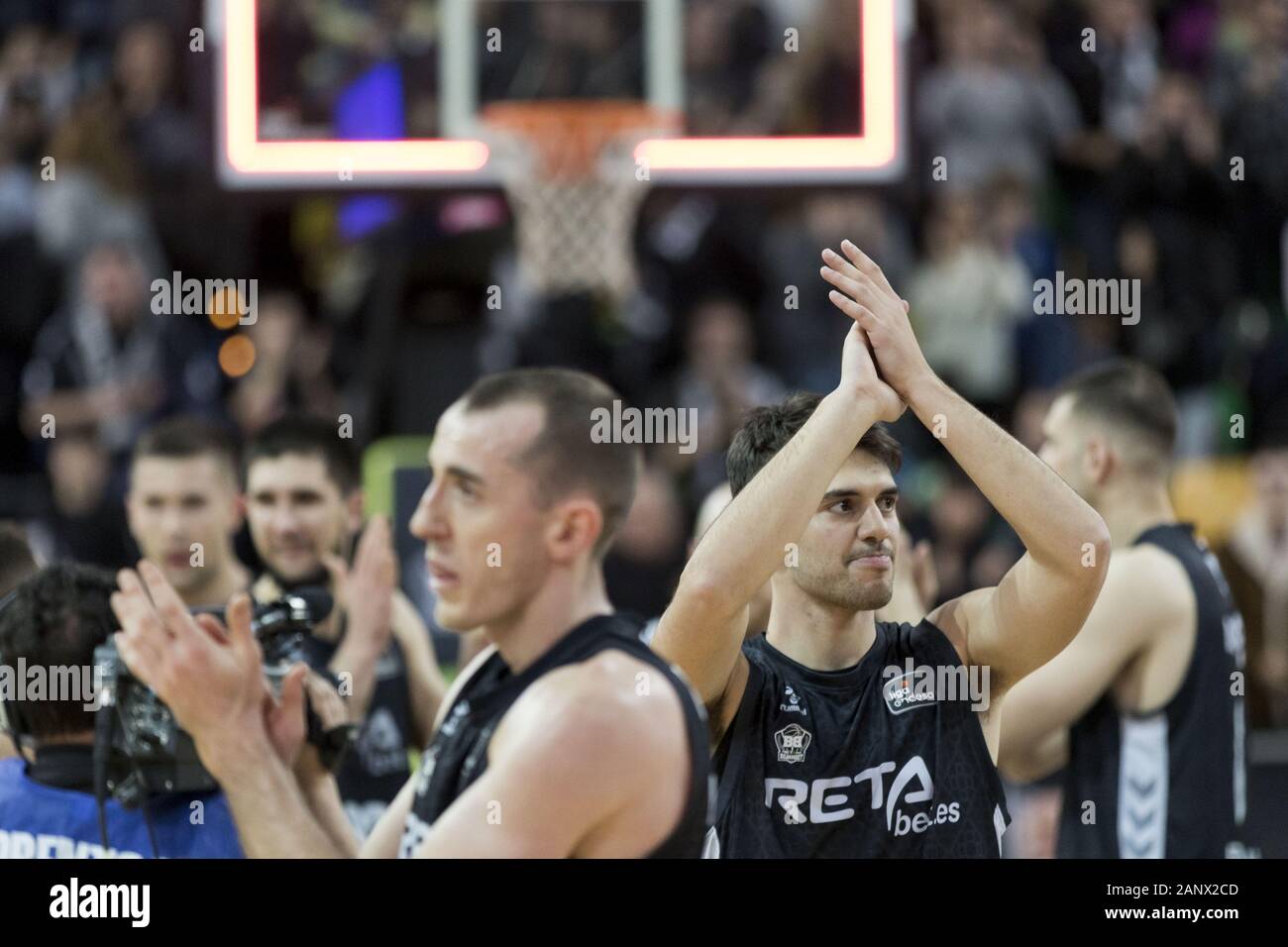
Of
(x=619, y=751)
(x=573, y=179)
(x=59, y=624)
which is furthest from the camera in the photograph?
(x=573, y=179)

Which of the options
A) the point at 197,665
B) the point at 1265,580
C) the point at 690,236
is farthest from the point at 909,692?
the point at 690,236

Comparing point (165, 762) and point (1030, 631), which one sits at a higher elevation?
point (1030, 631)

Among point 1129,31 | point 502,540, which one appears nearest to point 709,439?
point 1129,31

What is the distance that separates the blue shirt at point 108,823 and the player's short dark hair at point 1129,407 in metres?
2.56

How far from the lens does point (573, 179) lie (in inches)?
336

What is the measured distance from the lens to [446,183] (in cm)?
840

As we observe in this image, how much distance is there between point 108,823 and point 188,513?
1562 mm

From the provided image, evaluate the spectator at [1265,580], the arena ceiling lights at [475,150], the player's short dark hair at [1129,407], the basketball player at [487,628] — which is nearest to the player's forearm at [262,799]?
the basketball player at [487,628]

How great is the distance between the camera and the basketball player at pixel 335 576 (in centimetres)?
517

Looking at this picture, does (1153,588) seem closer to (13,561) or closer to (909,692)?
(909,692)
